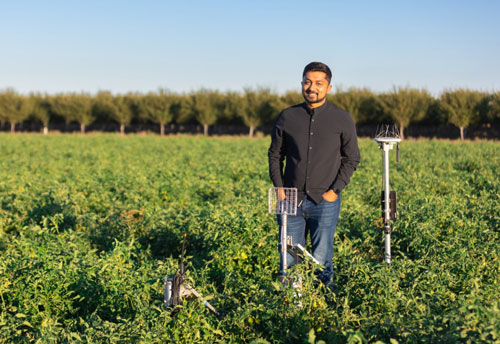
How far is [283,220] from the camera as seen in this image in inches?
170

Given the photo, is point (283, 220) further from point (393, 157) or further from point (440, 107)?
point (440, 107)

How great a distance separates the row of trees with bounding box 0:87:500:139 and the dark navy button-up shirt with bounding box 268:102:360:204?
48632 millimetres

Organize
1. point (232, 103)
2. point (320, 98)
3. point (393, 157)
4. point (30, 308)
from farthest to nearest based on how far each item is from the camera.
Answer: point (232, 103) → point (393, 157) → point (30, 308) → point (320, 98)

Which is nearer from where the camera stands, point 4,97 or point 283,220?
point 283,220

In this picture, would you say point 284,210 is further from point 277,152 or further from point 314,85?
point 314,85

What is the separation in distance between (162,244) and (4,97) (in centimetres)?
7392

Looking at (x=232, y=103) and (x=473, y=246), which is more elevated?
(x=232, y=103)

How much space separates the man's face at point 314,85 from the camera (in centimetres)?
425

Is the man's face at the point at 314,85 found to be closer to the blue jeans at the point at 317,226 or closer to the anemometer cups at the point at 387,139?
the blue jeans at the point at 317,226

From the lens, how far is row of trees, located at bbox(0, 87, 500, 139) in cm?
4900

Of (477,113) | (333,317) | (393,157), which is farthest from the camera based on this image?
(477,113)

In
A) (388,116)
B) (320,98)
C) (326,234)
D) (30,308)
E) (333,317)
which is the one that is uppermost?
(388,116)

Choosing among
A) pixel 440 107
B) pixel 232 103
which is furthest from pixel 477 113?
pixel 232 103

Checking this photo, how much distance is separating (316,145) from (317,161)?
0.15 meters
